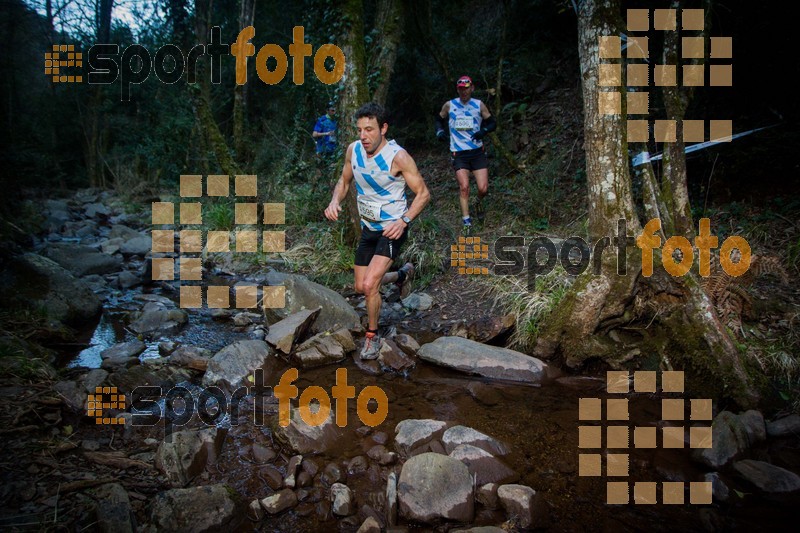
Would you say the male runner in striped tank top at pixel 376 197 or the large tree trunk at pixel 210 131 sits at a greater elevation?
the large tree trunk at pixel 210 131

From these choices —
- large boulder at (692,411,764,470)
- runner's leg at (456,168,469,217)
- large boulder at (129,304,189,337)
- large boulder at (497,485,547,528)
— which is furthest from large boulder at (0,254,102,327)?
large boulder at (692,411,764,470)

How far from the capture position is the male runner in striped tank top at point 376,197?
3898 mm

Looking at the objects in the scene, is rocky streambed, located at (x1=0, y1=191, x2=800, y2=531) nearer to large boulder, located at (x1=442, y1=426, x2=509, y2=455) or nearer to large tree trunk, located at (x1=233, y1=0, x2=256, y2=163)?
large boulder, located at (x1=442, y1=426, x2=509, y2=455)

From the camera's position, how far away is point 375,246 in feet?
14.4

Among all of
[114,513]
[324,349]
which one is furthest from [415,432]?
[114,513]

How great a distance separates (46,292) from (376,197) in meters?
3.92

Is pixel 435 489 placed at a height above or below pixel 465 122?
below

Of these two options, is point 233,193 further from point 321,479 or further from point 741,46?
point 741,46


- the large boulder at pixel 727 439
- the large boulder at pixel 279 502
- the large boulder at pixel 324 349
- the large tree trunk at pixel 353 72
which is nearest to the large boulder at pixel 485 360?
the large boulder at pixel 324 349

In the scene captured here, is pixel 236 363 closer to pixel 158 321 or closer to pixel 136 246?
pixel 158 321

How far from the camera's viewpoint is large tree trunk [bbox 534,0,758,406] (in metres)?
3.74

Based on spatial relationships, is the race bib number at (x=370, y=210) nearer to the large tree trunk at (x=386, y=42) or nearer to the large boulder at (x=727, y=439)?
the large boulder at (x=727, y=439)

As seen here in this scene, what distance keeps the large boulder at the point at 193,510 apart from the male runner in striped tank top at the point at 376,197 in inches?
78.9

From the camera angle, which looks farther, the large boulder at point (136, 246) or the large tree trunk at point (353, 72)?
the large boulder at point (136, 246)
